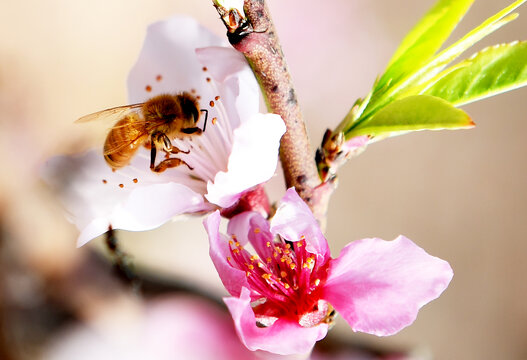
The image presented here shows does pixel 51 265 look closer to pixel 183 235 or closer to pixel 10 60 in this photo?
pixel 183 235

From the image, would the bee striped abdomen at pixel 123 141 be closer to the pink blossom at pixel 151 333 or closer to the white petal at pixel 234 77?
the white petal at pixel 234 77

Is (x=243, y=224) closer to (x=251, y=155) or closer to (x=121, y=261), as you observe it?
(x=251, y=155)

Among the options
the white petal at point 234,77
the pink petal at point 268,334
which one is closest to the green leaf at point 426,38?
the white petal at point 234,77

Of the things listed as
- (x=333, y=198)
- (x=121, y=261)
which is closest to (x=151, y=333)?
(x=121, y=261)

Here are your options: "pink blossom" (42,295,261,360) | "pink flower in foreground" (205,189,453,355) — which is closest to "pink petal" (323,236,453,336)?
"pink flower in foreground" (205,189,453,355)

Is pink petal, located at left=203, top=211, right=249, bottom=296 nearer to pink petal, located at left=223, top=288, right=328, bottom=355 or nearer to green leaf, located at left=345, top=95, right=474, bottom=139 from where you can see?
pink petal, located at left=223, top=288, right=328, bottom=355
